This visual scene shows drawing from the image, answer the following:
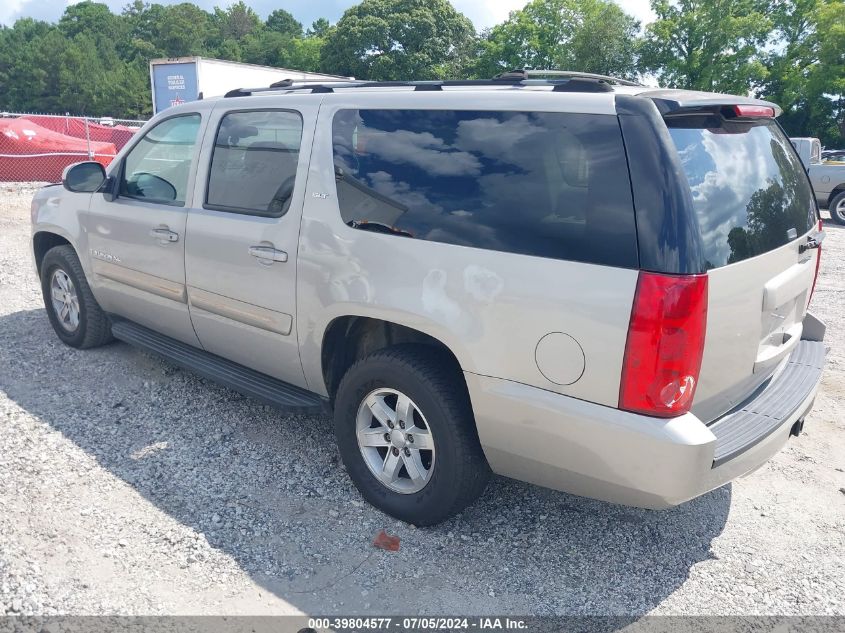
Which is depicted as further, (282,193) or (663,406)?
(282,193)

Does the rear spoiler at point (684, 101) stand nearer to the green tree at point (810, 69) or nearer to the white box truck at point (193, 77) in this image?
the white box truck at point (193, 77)

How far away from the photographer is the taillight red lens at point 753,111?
278 centimetres

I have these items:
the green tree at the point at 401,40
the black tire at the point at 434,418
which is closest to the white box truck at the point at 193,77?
the black tire at the point at 434,418

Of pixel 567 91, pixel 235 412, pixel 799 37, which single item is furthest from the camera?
pixel 799 37

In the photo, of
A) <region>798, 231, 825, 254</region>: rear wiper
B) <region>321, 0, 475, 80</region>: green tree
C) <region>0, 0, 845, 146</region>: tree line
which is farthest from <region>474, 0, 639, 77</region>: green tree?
<region>798, 231, 825, 254</region>: rear wiper

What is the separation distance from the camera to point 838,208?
1448cm

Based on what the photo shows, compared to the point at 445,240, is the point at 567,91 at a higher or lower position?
higher

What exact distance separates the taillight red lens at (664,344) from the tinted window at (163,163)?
2882mm

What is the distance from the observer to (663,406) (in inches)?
96.5

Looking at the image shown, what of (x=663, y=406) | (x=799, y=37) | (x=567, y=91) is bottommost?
(x=663, y=406)

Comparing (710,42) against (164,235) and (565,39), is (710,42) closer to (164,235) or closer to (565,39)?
(565,39)

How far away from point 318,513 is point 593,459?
1.45 m

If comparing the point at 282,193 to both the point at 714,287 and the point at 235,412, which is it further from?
the point at 714,287

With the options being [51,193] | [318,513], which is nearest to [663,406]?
[318,513]
